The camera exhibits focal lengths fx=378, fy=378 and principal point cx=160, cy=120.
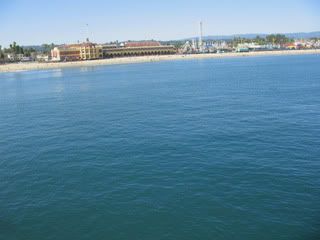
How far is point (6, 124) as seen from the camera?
57844 mm

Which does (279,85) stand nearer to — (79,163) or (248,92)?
(248,92)

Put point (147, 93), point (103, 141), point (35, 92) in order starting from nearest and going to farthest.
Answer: point (103, 141) < point (147, 93) < point (35, 92)

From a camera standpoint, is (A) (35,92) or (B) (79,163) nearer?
(B) (79,163)

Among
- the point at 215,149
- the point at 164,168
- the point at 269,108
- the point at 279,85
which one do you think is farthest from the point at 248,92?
the point at 164,168

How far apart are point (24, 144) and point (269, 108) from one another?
37164 mm

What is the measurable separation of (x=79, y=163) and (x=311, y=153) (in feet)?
74.3

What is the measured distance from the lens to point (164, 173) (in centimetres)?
Result: 3341

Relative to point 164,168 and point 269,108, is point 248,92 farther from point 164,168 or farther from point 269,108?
point 164,168

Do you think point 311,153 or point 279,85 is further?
point 279,85

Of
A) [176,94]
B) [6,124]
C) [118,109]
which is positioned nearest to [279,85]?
[176,94]

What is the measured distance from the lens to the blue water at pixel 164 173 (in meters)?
24.8

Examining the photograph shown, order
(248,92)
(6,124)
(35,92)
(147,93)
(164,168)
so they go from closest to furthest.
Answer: (164,168) → (6,124) → (248,92) → (147,93) → (35,92)

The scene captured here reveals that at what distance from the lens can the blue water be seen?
81.3 ft

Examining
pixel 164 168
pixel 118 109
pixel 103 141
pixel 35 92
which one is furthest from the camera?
pixel 35 92
